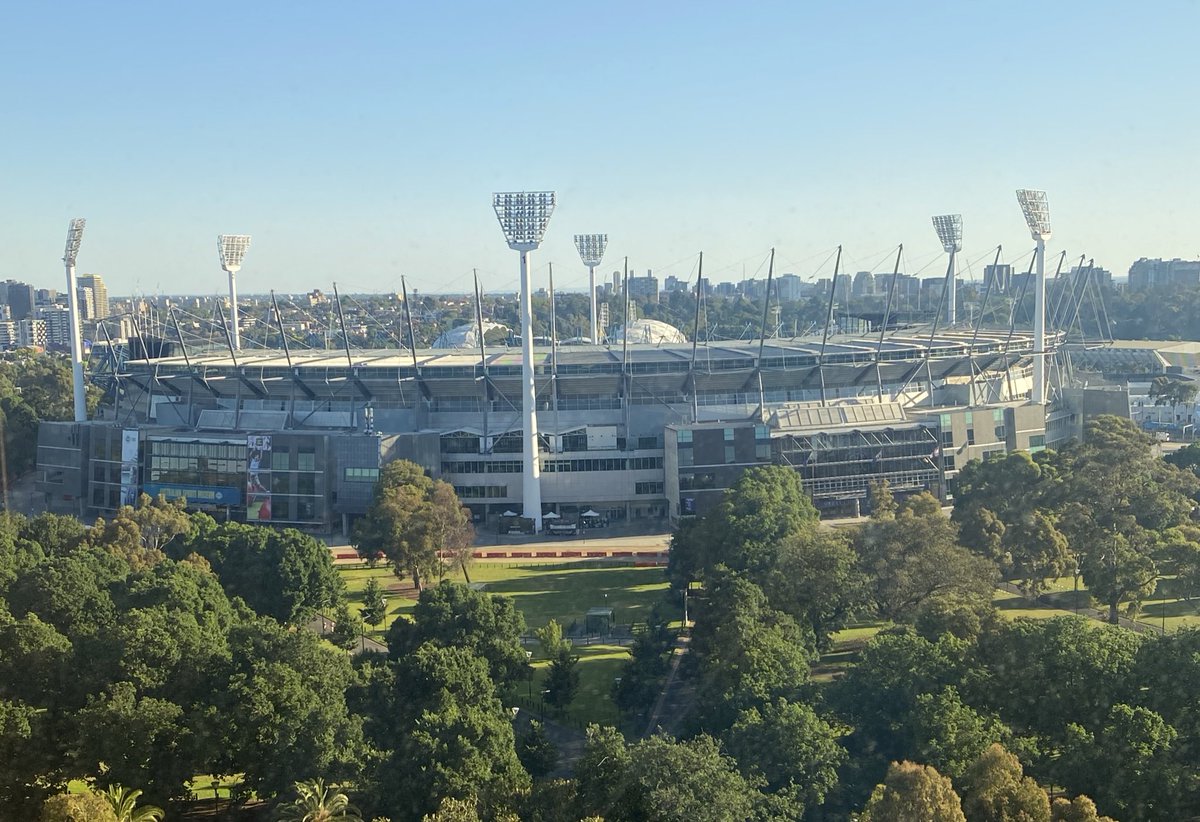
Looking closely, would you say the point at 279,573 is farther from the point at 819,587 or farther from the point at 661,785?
the point at 661,785

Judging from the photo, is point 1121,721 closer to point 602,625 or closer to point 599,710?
point 599,710

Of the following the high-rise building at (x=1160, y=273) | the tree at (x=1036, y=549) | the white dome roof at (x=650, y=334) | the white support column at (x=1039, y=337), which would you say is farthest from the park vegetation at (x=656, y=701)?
the high-rise building at (x=1160, y=273)

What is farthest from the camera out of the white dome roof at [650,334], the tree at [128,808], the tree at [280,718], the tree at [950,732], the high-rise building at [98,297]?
the high-rise building at [98,297]

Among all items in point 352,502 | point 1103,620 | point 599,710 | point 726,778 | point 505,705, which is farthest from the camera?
point 352,502

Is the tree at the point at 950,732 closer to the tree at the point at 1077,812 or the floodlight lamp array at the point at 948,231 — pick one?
the tree at the point at 1077,812

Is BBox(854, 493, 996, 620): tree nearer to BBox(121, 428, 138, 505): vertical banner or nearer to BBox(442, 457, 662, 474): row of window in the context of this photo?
BBox(442, 457, 662, 474): row of window

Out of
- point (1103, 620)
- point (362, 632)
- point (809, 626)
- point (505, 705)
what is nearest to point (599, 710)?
point (505, 705)
